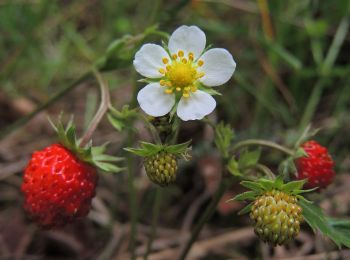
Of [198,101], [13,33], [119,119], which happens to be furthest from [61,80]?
[198,101]

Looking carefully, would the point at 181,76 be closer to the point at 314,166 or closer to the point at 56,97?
the point at 314,166

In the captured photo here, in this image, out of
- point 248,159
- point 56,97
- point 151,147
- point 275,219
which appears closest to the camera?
point 275,219

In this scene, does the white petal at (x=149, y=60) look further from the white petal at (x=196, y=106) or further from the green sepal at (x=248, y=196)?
the green sepal at (x=248, y=196)

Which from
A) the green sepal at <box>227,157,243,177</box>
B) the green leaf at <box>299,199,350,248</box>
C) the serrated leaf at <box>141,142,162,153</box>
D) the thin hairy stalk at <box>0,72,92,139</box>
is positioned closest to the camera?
the serrated leaf at <box>141,142,162,153</box>

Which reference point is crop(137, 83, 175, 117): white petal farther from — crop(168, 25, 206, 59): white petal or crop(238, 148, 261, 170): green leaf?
crop(238, 148, 261, 170): green leaf

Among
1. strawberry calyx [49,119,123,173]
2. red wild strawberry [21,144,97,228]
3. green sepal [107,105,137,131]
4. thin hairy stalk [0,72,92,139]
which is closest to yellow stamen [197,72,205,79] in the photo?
green sepal [107,105,137,131]

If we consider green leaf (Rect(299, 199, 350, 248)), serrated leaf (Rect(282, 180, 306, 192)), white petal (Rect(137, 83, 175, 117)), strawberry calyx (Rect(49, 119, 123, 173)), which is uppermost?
white petal (Rect(137, 83, 175, 117))

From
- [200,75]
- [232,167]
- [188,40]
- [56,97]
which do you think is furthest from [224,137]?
[56,97]
